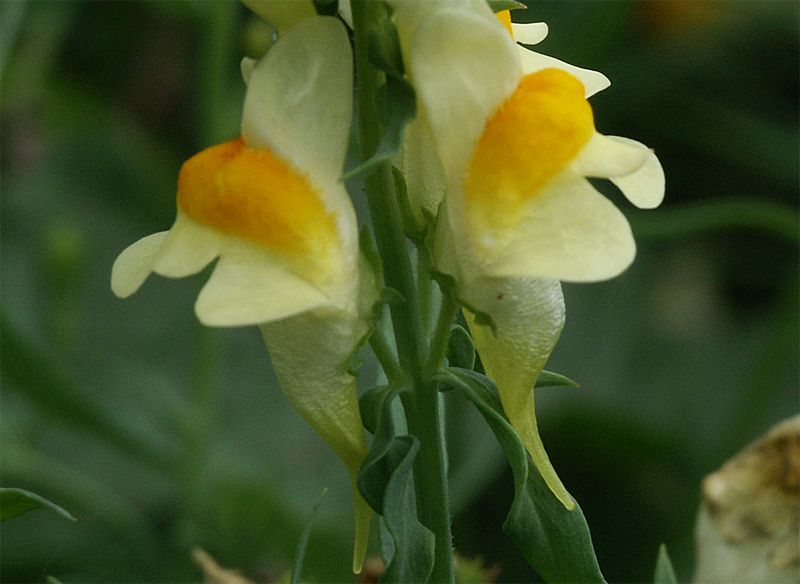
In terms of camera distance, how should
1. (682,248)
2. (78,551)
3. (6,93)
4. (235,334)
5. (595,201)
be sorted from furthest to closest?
1. (682,248)
2. (235,334)
3. (6,93)
4. (78,551)
5. (595,201)

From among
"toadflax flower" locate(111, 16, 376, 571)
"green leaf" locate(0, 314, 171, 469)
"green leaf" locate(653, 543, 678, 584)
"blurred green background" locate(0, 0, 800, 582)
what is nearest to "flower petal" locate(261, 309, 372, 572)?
"toadflax flower" locate(111, 16, 376, 571)

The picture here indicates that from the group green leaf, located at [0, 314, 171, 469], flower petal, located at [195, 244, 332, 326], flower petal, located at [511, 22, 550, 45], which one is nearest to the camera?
flower petal, located at [195, 244, 332, 326]

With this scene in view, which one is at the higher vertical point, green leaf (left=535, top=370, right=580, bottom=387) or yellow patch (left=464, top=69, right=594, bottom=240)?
yellow patch (left=464, top=69, right=594, bottom=240)

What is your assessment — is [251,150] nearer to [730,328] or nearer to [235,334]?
[235,334]

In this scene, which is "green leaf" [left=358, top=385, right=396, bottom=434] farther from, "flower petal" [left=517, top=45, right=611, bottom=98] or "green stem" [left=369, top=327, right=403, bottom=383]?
"flower petal" [left=517, top=45, right=611, bottom=98]

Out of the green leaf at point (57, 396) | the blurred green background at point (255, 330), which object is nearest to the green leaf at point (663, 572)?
the blurred green background at point (255, 330)

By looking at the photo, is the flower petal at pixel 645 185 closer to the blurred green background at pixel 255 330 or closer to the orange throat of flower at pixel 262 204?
the orange throat of flower at pixel 262 204

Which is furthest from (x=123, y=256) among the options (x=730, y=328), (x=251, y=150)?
(x=730, y=328)

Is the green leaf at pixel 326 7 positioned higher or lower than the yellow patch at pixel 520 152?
higher
